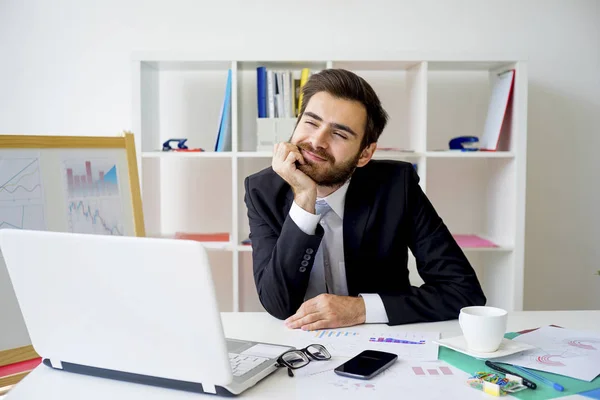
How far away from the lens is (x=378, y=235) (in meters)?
1.84

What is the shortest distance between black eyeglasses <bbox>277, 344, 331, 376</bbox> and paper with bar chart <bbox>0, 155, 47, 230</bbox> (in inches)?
43.2

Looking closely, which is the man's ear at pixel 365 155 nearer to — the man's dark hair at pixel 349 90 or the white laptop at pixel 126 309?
the man's dark hair at pixel 349 90

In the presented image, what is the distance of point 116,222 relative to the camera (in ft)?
7.26

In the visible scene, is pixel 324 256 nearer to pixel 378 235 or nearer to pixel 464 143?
pixel 378 235

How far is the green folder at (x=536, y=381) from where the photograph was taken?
1.00 meters

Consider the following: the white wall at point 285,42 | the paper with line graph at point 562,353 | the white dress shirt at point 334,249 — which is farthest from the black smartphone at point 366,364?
the white wall at point 285,42

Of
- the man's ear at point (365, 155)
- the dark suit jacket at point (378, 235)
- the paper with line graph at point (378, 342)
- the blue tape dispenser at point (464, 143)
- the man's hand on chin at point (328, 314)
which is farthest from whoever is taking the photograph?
the blue tape dispenser at point (464, 143)

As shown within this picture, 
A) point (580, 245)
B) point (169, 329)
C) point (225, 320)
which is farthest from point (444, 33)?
point (169, 329)

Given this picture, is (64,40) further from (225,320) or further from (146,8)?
(225,320)

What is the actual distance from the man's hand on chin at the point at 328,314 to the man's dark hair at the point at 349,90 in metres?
0.61

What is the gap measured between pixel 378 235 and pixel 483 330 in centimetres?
71

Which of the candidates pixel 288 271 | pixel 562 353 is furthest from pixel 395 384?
pixel 288 271

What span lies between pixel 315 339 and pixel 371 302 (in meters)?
0.22

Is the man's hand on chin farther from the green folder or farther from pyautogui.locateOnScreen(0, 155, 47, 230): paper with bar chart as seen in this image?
pyautogui.locateOnScreen(0, 155, 47, 230): paper with bar chart
